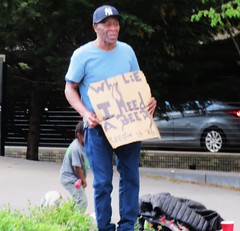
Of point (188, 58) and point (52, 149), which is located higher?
point (188, 58)

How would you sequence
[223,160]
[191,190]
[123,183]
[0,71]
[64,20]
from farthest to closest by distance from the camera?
[223,160] → [0,71] → [64,20] → [191,190] → [123,183]

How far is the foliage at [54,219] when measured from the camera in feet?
17.3

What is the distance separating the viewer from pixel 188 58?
14.6 meters

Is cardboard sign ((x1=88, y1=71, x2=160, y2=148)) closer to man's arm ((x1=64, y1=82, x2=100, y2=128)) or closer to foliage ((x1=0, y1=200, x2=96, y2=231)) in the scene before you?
man's arm ((x1=64, y1=82, x2=100, y2=128))

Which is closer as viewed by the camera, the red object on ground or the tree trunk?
the red object on ground

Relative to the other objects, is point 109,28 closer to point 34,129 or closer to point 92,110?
point 92,110

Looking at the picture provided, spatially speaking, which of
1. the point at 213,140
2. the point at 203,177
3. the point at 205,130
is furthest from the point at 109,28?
the point at 213,140

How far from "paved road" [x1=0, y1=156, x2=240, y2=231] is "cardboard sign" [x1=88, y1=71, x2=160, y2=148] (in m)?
2.69

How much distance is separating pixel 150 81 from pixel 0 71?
10.3ft

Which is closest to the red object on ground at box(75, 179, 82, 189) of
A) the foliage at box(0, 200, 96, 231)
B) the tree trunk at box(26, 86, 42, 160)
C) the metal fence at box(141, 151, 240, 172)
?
the foliage at box(0, 200, 96, 231)

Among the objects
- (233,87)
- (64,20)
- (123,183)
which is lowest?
(123,183)

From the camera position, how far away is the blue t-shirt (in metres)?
5.72

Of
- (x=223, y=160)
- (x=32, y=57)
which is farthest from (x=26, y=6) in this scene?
(x=223, y=160)

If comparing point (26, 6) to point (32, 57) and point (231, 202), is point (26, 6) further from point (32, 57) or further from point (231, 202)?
point (231, 202)
